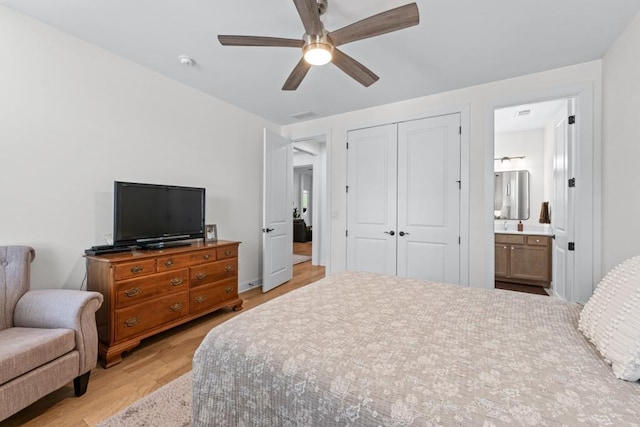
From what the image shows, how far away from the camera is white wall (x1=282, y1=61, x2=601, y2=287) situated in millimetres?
2607

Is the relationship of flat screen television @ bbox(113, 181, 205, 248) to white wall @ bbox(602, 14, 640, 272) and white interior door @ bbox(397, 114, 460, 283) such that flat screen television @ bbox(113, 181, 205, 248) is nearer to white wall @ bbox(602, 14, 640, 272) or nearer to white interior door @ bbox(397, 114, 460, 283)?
white interior door @ bbox(397, 114, 460, 283)

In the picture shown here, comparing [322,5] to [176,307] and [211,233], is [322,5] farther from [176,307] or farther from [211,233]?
[176,307]

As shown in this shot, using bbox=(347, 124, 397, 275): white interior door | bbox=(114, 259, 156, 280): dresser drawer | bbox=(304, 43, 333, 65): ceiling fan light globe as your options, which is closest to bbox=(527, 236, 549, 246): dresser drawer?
bbox=(347, 124, 397, 275): white interior door

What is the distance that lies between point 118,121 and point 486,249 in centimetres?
392

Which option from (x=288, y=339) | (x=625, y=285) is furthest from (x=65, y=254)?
(x=625, y=285)

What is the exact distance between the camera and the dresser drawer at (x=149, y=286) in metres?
2.09

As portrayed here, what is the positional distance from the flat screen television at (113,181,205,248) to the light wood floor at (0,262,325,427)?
89 centimetres

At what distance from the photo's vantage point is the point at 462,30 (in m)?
2.09

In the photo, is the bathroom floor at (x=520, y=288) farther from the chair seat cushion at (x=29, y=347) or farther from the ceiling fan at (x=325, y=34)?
the chair seat cushion at (x=29, y=347)

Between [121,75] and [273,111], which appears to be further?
[273,111]

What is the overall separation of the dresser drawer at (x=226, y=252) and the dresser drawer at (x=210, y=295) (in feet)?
0.88

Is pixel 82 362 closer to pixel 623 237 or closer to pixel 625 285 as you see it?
pixel 625 285

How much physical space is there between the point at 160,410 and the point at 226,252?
1.58m

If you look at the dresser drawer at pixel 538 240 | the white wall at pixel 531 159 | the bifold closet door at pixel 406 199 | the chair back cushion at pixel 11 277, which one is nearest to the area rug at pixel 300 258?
the bifold closet door at pixel 406 199
